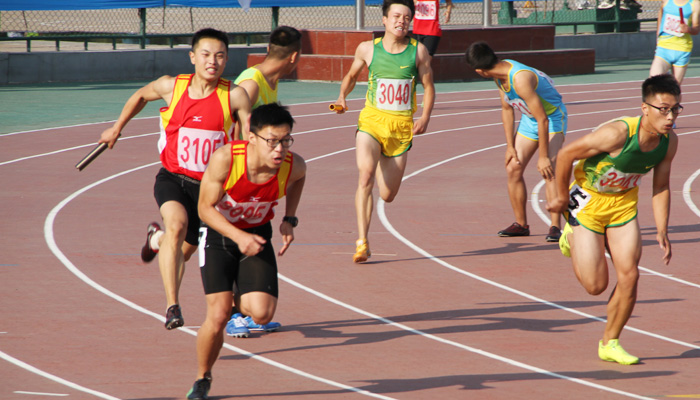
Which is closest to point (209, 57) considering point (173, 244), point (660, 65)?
point (173, 244)

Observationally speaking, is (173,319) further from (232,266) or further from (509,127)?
(509,127)

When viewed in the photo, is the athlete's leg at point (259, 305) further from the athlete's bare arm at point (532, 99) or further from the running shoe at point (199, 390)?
the athlete's bare arm at point (532, 99)

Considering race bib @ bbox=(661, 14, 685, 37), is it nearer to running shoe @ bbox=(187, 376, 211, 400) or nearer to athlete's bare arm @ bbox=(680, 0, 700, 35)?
athlete's bare arm @ bbox=(680, 0, 700, 35)

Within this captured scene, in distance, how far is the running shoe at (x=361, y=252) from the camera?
27.8 feet

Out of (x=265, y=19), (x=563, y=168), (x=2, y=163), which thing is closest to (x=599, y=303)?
(x=563, y=168)

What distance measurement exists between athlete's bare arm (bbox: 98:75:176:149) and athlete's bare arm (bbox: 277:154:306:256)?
4.29 ft

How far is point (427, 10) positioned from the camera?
1858cm

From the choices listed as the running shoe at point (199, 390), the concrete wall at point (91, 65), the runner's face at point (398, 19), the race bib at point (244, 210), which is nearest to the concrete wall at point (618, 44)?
the concrete wall at point (91, 65)

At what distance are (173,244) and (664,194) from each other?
2.93 meters

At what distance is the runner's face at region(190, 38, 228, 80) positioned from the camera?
6.41m

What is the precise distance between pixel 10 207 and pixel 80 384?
5.62 m

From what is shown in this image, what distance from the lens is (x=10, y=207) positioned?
417 inches

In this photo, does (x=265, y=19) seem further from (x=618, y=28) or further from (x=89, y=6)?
(x=618, y=28)

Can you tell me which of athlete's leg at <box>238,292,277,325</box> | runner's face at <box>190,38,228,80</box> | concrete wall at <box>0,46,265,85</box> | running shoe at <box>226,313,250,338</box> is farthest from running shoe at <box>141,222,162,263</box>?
concrete wall at <box>0,46,265,85</box>
